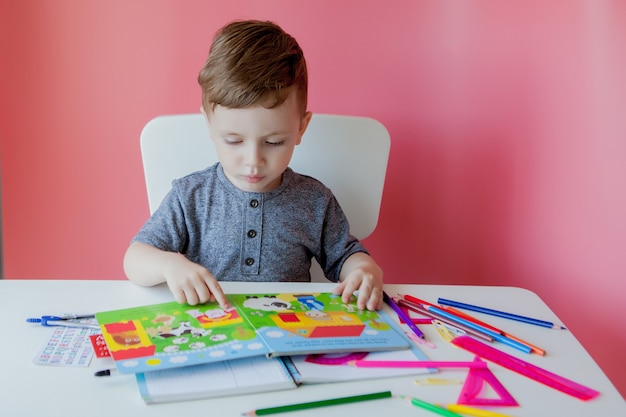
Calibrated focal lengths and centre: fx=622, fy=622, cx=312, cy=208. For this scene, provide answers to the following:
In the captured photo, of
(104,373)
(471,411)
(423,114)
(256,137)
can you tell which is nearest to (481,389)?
(471,411)

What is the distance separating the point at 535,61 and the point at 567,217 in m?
0.35

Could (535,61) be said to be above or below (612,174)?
above

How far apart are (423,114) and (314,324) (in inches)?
32.5

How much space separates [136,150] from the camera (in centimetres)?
147

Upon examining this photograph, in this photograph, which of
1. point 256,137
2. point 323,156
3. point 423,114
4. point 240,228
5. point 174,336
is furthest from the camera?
point 423,114

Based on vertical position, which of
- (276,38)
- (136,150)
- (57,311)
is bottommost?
(57,311)

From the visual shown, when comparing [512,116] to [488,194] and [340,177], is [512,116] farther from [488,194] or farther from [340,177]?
[340,177]

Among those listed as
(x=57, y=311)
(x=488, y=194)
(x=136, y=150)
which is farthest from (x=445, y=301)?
(x=136, y=150)

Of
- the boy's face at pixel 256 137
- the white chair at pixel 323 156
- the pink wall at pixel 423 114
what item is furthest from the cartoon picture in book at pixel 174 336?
the pink wall at pixel 423 114

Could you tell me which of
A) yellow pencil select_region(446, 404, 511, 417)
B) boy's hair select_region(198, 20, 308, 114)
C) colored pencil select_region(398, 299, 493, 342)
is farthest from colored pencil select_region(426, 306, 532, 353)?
boy's hair select_region(198, 20, 308, 114)

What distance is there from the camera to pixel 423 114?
57.1 inches

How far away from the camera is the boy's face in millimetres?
949

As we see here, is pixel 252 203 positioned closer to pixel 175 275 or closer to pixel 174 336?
pixel 175 275

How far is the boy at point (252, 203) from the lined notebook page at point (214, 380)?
0.18 m
